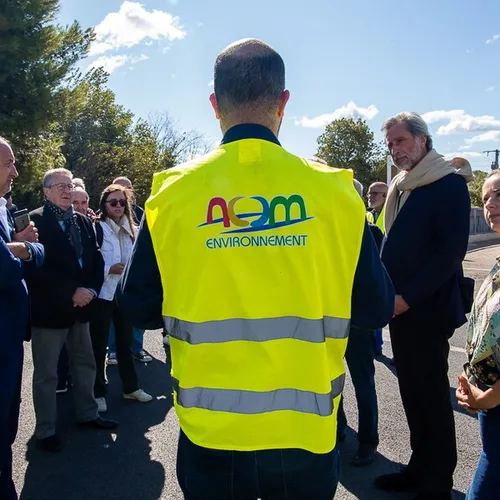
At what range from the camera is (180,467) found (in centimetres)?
163

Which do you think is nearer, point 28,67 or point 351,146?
point 28,67

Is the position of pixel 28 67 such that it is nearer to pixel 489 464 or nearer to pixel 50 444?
pixel 50 444

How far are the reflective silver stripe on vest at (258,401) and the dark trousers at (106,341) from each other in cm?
338

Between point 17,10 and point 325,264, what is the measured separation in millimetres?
17612

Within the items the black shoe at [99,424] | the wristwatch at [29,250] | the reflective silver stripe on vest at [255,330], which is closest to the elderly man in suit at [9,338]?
the wristwatch at [29,250]

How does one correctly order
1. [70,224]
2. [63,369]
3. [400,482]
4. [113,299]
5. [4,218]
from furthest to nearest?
[63,369] < [113,299] < [70,224] < [4,218] < [400,482]

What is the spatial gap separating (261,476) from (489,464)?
42.1 inches

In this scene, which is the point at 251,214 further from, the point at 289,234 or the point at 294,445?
the point at 294,445

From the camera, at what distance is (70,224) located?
423 centimetres

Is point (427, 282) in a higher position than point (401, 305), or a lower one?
higher

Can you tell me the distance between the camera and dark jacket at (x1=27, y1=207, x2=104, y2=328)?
13.1ft

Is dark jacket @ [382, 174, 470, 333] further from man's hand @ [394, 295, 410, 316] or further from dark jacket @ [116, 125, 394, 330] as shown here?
dark jacket @ [116, 125, 394, 330]

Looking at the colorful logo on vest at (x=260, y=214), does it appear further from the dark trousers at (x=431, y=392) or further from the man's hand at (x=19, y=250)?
the man's hand at (x=19, y=250)

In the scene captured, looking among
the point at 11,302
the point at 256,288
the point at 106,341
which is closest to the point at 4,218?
the point at 11,302
